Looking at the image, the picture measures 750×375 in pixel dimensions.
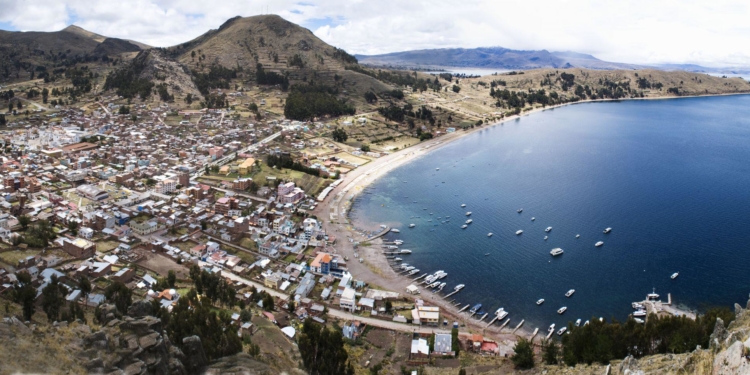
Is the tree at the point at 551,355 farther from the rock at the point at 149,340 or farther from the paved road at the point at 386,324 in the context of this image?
the rock at the point at 149,340

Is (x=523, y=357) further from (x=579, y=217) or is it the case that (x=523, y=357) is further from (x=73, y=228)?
(x=73, y=228)

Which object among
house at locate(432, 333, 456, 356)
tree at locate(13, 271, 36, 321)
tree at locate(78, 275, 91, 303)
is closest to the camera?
tree at locate(13, 271, 36, 321)

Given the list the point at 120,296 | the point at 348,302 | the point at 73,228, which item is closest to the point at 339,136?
the point at 73,228

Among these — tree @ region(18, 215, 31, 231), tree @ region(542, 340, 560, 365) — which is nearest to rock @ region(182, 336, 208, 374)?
tree @ region(542, 340, 560, 365)

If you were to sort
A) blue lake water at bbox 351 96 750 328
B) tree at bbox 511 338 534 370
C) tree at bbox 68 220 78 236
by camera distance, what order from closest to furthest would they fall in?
tree at bbox 511 338 534 370 → blue lake water at bbox 351 96 750 328 → tree at bbox 68 220 78 236

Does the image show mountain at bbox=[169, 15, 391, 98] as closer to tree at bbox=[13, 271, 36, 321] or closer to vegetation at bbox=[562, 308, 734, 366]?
tree at bbox=[13, 271, 36, 321]
